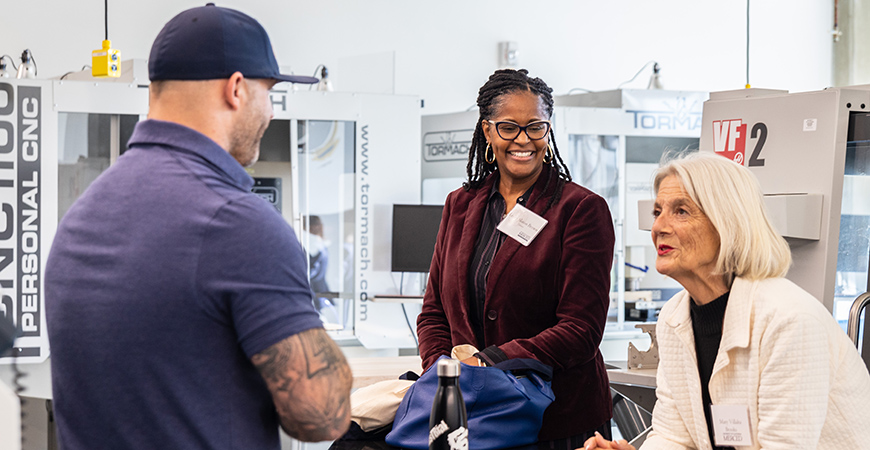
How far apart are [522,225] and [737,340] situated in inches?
21.4

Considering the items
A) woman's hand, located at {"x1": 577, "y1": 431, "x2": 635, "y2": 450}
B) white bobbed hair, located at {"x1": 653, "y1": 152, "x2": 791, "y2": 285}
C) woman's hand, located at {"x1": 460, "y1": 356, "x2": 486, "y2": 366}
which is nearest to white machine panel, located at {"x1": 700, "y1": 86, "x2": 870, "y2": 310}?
white bobbed hair, located at {"x1": 653, "y1": 152, "x2": 791, "y2": 285}

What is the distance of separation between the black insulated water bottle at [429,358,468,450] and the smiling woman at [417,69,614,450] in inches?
12.2

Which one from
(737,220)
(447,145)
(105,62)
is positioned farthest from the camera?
(447,145)

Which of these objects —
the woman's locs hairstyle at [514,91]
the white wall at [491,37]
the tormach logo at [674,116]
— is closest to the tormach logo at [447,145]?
the white wall at [491,37]

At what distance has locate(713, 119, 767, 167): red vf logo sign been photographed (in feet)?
7.95

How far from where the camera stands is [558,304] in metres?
1.79

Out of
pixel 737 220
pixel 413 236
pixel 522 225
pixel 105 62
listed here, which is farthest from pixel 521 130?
pixel 105 62

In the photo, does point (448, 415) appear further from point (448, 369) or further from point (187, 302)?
point (187, 302)

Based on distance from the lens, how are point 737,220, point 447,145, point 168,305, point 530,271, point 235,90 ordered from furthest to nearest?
point 447,145, point 530,271, point 737,220, point 235,90, point 168,305

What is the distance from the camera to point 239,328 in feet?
3.10

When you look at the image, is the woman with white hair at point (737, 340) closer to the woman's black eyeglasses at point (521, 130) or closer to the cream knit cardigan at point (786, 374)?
the cream knit cardigan at point (786, 374)

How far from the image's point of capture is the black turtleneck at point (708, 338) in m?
1.66

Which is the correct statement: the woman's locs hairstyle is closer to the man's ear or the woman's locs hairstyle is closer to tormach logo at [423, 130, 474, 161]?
the man's ear

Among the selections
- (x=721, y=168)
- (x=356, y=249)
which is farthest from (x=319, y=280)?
(x=721, y=168)
